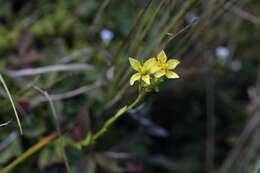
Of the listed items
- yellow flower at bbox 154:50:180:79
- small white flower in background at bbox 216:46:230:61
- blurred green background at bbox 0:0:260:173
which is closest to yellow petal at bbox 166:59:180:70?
yellow flower at bbox 154:50:180:79

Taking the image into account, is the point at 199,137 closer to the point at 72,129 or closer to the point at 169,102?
the point at 169,102

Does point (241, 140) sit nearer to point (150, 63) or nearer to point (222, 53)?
point (222, 53)

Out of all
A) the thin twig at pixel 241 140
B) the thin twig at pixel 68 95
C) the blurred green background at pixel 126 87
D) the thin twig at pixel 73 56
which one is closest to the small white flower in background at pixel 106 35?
the blurred green background at pixel 126 87

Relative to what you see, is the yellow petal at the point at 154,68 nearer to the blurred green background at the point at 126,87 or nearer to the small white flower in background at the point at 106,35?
the blurred green background at the point at 126,87

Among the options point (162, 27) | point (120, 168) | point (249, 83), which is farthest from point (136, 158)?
point (249, 83)

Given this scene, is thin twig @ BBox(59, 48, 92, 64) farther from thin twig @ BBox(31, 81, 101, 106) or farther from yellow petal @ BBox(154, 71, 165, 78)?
yellow petal @ BBox(154, 71, 165, 78)

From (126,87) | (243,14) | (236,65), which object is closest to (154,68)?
(126,87)
